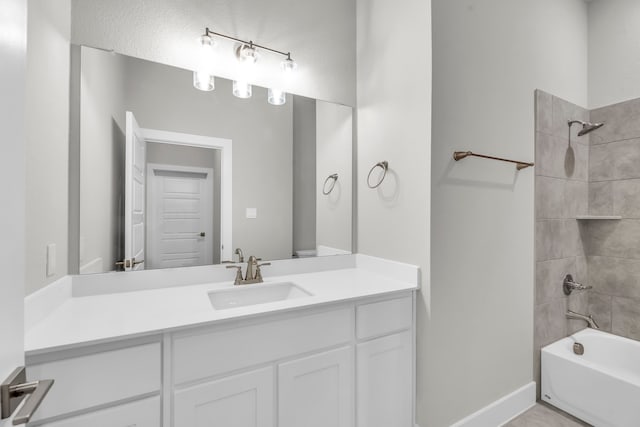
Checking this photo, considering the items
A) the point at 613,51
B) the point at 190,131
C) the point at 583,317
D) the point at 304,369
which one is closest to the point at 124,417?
the point at 304,369

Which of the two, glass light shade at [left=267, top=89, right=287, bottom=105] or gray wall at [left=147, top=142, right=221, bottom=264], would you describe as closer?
gray wall at [left=147, top=142, right=221, bottom=264]

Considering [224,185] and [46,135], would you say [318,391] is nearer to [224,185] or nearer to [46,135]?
[224,185]

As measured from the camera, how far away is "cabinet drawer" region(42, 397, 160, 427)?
0.84m

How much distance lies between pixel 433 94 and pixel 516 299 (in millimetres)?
1406

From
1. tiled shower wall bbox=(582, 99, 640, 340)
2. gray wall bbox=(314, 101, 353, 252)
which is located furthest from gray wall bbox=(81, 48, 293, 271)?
tiled shower wall bbox=(582, 99, 640, 340)

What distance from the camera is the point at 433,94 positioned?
1.46 metres

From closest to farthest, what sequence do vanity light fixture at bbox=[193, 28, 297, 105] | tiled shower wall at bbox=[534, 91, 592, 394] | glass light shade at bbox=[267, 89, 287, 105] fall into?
vanity light fixture at bbox=[193, 28, 297, 105]
glass light shade at bbox=[267, 89, 287, 105]
tiled shower wall at bbox=[534, 91, 592, 394]

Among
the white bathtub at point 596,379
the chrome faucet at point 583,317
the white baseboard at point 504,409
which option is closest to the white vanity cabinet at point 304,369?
the white baseboard at point 504,409

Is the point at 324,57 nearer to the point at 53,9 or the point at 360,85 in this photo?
the point at 360,85

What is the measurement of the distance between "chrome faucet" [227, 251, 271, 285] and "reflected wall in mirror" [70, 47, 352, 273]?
10cm

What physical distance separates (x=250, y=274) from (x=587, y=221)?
2.66 metres

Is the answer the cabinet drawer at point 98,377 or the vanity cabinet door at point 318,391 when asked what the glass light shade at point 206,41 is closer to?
the cabinet drawer at point 98,377

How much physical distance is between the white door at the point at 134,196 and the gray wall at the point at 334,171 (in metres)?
1.03

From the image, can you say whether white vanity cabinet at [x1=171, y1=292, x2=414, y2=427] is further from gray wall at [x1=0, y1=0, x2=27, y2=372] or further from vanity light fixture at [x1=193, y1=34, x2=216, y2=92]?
vanity light fixture at [x1=193, y1=34, x2=216, y2=92]
